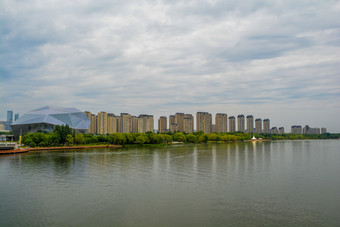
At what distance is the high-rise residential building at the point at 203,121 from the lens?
11694 centimetres

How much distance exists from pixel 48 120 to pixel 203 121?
229 ft

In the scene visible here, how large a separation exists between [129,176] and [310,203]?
10157 mm

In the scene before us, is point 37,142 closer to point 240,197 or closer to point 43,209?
point 43,209

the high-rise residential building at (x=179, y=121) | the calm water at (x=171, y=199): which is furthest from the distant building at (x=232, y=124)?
the calm water at (x=171, y=199)

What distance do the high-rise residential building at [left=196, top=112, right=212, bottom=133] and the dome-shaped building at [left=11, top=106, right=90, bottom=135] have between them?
55.1m

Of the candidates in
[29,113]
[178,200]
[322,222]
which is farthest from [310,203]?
[29,113]

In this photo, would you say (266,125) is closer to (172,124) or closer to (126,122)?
(172,124)

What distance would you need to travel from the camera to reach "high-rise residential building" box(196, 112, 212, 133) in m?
117

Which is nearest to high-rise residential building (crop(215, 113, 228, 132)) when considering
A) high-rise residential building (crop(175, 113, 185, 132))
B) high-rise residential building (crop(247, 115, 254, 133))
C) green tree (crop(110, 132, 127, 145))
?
high-rise residential building (crop(247, 115, 254, 133))

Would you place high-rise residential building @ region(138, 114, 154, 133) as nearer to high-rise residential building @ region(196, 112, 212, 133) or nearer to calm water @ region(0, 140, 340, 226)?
high-rise residential building @ region(196, 112, 212, 133)

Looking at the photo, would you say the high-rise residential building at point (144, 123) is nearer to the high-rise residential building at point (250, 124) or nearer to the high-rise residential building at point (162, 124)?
the high-rise residential building at point (162, 124)

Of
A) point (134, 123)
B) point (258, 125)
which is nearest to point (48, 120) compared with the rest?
point (134, 123)

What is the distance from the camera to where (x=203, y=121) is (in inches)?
4628

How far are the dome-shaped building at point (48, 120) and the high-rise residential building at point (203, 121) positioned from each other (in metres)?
55.1
